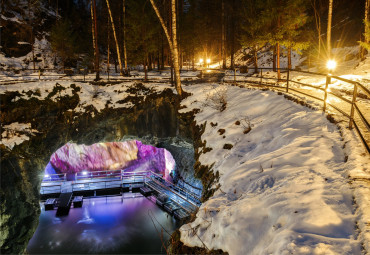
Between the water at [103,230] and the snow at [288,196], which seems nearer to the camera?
Result: the snow at [288,196]

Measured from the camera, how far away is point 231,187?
5926mm

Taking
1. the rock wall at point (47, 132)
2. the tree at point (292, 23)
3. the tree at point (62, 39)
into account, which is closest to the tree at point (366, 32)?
the tree at point (292, 23)

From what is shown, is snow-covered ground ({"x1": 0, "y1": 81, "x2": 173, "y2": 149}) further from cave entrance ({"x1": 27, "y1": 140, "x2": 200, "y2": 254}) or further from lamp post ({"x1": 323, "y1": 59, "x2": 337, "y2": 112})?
lamp post ({"x1": 323, "y1": 59, "x2": 337, "y2": 112})

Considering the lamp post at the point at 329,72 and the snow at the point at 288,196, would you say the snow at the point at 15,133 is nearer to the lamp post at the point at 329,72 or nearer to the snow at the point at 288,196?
the snow at the point at 288,196

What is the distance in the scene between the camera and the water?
46.6ft

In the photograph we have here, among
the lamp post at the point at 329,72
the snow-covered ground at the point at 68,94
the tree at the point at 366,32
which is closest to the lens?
the lamp post at the point at 329,72

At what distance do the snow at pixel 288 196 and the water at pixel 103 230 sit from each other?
7353mm

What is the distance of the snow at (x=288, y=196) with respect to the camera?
3.45 m

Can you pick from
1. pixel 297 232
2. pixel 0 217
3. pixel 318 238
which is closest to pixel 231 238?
pixel 297 232

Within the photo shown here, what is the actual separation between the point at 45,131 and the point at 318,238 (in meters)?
16.1

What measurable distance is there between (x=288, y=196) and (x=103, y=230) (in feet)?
46.6

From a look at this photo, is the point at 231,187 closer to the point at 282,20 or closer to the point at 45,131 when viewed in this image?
the point at 45,131

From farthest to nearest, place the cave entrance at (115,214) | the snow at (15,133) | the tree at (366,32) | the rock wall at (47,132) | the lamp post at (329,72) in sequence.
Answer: the tree at (366,32)
the cave entrance at (115,214)
the snow at (15,133)
the rock wall at (47,132)
the lamp post at (329,72)

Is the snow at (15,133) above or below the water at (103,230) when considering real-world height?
above
